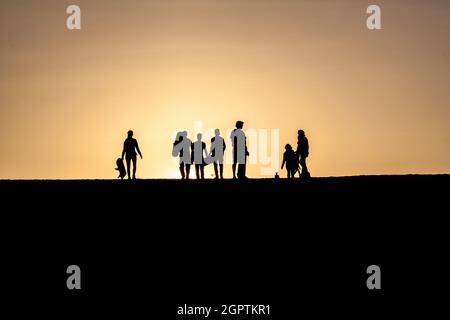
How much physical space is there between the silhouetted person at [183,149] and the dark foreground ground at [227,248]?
206 inches

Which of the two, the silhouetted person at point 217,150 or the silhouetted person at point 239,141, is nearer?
the silhouetted person at point 239,141

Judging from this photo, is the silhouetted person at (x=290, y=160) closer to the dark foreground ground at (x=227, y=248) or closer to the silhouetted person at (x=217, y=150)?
the silhouetted person at (x=217, y=150)

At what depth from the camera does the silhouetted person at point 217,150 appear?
3158 cm

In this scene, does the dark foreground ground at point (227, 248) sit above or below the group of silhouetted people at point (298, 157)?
below

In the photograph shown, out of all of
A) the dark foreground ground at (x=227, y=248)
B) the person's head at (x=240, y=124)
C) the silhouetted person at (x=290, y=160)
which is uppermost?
the person's head at (x=240, y=124)

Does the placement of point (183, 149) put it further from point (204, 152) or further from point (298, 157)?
point (298, 157)

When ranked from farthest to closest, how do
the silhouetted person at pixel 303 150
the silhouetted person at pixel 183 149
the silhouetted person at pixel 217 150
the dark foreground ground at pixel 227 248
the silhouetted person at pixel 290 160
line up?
the silhouetted person at pixel 290 160 → the silhouetted person at pixel 303 150 → the silhouetted person at pixel 183 149 → the silhouetted person at pixel 217 150 → the dark foreground ground at pixel 227 248

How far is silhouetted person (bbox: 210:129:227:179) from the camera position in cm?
3158

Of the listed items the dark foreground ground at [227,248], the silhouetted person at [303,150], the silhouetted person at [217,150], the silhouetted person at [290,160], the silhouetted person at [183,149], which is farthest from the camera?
the silhouetted person at [290,160]

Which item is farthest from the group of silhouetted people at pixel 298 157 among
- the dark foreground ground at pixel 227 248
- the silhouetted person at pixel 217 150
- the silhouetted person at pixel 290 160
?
the dark foreground ground at pixel 227 248

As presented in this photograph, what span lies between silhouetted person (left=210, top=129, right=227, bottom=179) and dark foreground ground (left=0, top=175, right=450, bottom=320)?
4.19 m

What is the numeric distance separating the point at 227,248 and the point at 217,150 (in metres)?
7.57

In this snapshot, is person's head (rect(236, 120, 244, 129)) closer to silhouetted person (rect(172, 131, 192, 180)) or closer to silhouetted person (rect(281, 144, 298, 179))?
silhouetted person (rect(172, 131, 192, 180))

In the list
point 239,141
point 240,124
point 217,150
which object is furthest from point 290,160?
point 240,124
